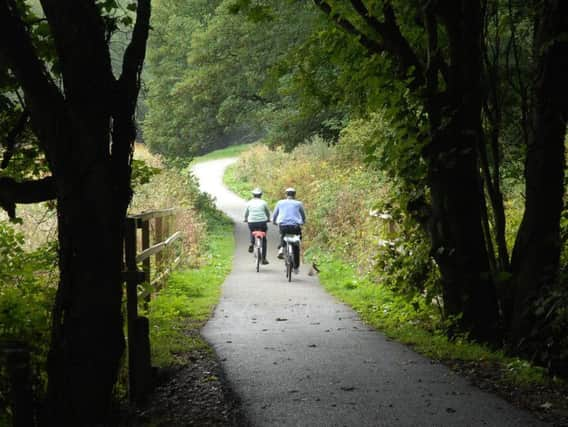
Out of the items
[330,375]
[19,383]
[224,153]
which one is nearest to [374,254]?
[330,375]

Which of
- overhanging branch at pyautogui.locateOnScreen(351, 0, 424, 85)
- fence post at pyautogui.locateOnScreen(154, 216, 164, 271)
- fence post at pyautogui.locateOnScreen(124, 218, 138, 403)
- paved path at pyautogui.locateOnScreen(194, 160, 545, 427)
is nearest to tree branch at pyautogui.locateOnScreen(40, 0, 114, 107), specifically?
fence post at pyautogui.locateOnScreen(124, 218, 138, 403)

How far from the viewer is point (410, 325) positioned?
1062 centimetres

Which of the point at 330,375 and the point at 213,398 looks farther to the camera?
the point at 330,375

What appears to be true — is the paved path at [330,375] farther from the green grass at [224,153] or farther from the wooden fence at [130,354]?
the green grass at [224,153]

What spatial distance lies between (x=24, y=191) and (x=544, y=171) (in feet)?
17.6

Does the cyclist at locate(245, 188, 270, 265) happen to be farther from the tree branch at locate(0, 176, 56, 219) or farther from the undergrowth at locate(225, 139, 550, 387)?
the tree branch at locate(0, 176, 56, 219)

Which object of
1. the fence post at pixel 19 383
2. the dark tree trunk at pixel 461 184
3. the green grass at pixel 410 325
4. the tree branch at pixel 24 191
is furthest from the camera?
the dark tree trunk at pixel 461 184

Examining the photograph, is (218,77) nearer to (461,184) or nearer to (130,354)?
(461,184)

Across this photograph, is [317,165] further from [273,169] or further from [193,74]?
[273,169]

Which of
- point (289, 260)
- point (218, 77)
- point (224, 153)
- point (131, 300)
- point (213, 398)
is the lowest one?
point (213, 398)

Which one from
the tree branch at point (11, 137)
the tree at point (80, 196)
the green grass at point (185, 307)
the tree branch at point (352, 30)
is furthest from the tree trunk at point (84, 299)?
the tree branch at point (352, 30)

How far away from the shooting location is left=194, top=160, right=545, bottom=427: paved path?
5.82 metres

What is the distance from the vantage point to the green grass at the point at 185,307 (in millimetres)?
8884

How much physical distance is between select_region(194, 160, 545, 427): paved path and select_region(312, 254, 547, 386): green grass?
285 mm
